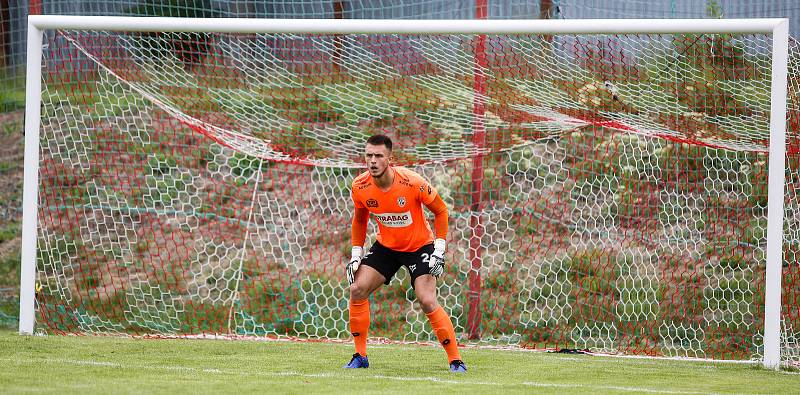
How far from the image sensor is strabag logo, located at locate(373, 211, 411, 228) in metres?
7.08

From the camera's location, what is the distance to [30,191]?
28.4 feet

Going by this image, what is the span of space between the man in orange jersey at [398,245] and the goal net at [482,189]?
2375 millimetres

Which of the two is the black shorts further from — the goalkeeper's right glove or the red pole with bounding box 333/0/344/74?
the red pole with bounding box 333/0/344/74

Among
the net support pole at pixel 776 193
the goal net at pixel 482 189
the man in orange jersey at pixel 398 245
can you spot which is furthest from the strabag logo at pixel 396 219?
the net support pole at pixel 776 193

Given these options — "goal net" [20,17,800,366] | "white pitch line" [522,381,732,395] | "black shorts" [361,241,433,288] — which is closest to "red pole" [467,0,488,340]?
"goal net" [20,17,800,366]

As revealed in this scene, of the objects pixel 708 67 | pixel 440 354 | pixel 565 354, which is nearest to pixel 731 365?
pixel 565 354

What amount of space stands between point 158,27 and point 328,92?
3.11 m

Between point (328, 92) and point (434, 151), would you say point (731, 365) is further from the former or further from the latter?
point (328, 92)

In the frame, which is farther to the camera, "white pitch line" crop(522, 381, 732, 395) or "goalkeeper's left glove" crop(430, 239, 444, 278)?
"goalkeeper's left glove" crop(430, 239, 444, 278)

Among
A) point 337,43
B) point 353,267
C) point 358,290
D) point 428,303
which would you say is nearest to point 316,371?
point 358,290

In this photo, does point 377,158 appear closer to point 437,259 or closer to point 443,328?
point 437,259

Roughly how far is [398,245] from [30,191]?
3738mm

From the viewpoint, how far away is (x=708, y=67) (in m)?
9.59

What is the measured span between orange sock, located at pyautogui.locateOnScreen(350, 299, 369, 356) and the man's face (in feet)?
3.40
